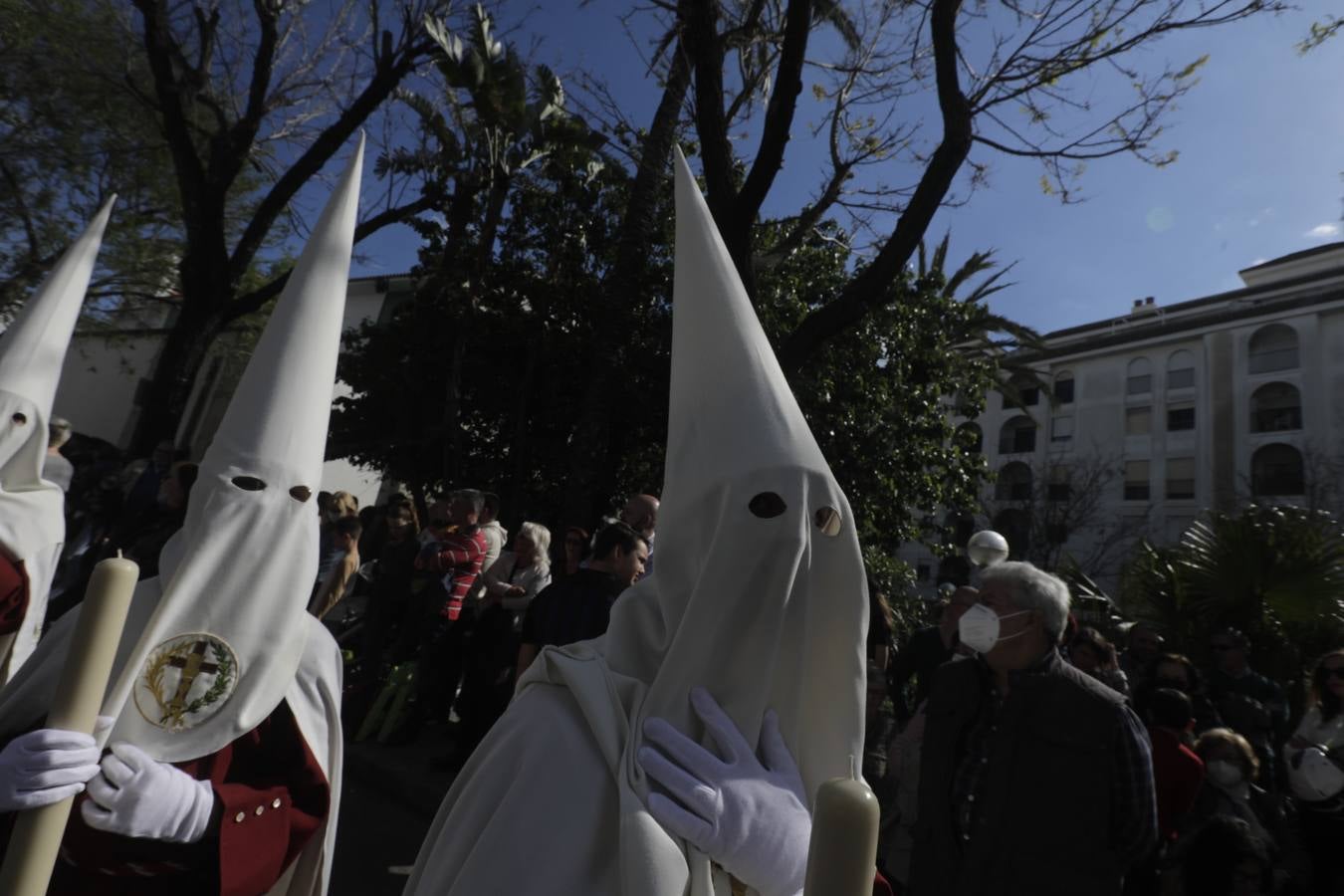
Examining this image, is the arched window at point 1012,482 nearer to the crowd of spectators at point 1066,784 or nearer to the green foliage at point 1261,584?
the green foliage at point 1261,584

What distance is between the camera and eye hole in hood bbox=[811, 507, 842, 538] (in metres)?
1.90

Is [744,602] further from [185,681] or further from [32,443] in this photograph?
[32,443]

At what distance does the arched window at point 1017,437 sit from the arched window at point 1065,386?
1.92 meters

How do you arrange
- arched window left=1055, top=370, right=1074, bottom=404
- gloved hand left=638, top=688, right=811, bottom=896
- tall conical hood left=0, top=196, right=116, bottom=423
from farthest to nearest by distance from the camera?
arched window left=1055, top=370, right=1074, bottom=404, tall conical hood left=0, top=196, right=116, bottom=423, gloved hand left=638, top=688, right=811, bottom=896

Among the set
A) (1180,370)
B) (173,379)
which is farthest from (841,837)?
(1180,370)

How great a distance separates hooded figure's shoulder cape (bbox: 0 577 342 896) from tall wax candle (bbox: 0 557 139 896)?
1.16 m

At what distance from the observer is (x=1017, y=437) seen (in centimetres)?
4094

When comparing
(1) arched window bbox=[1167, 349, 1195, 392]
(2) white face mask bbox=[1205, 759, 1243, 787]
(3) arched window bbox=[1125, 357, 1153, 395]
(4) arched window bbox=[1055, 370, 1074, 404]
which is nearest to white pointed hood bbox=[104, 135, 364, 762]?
(2) white face mask bbox=[1205, 759, 1243, 787]

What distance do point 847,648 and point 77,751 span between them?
5.32ft

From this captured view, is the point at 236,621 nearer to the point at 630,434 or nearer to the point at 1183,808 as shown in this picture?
the point at 1183,808

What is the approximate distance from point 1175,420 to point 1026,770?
3924cm

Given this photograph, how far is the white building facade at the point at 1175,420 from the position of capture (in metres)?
31.8

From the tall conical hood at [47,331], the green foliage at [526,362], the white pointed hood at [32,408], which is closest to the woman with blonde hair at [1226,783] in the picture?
the white pointed hood at [32,408]

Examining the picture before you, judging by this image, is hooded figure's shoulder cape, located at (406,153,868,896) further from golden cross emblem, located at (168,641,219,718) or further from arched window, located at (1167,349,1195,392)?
arched window, located at (1167,349,1195,392)
